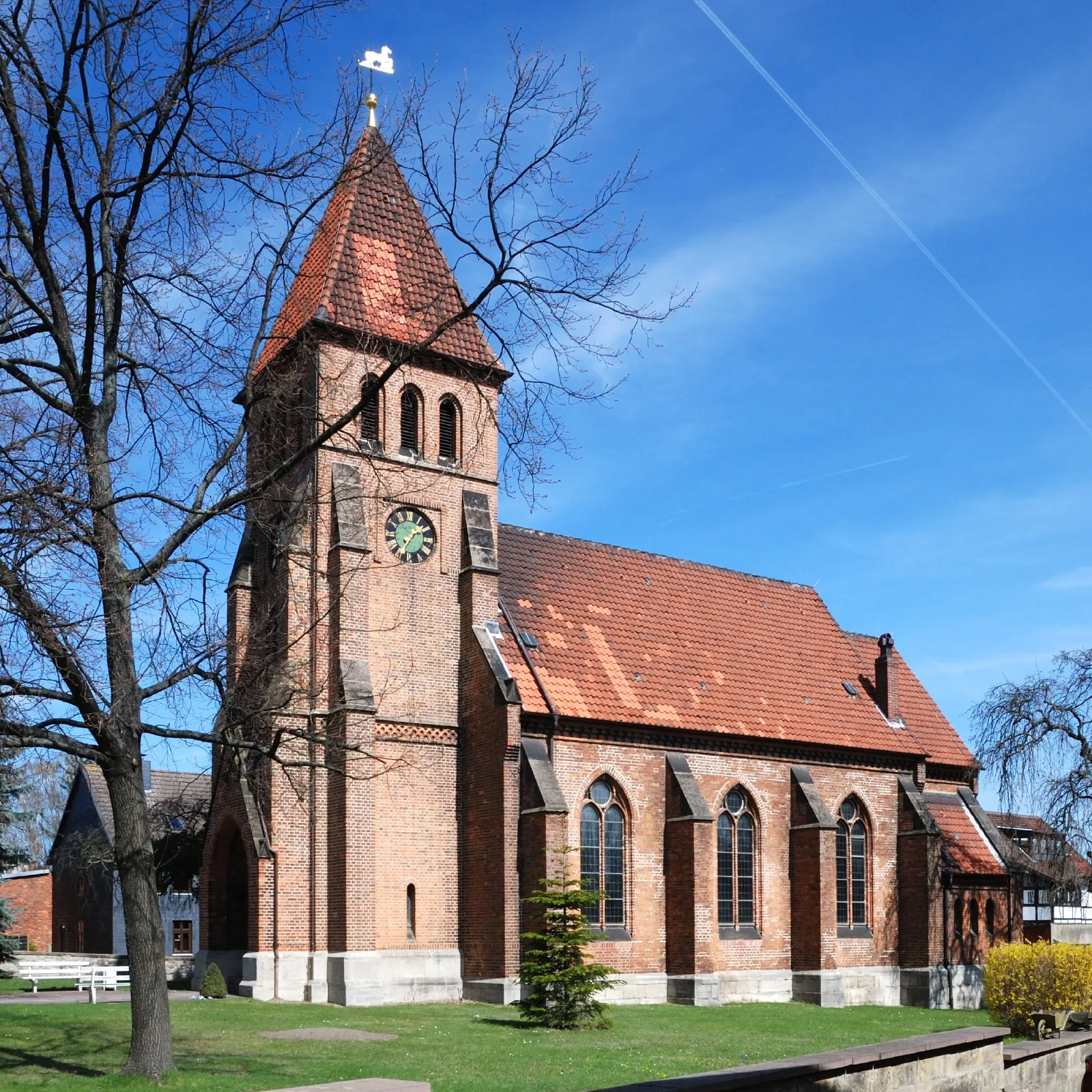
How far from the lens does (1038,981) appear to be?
63.9ft

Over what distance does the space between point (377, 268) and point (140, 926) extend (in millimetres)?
18202

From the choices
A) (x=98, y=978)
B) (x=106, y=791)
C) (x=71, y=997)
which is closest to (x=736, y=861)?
(x=98, y=978)

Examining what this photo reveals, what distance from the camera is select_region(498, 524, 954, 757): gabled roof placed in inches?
1190

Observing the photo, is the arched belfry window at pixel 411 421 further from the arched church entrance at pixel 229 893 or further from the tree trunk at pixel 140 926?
the tree trunk at pixel 140 926

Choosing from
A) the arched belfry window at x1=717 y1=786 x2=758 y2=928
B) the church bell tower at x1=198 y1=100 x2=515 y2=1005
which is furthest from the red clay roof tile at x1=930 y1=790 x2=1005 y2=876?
the church bell tower at x1=198 y1=100 x2=515 y2=1005

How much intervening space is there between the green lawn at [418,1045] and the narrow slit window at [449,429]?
12.0m

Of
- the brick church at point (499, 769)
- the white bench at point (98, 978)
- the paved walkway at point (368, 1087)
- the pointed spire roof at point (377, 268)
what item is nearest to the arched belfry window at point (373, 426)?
the brick church at point (499, 769)

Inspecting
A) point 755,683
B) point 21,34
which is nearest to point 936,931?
point 755,683

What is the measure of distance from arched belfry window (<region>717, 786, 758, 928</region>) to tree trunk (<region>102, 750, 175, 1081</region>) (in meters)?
18.3

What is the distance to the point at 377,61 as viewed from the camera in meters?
27.2

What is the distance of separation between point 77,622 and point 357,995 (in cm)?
1510

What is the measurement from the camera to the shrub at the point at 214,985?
2591 centimetres

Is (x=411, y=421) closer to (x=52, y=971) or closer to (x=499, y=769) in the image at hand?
(x=499, y=769)

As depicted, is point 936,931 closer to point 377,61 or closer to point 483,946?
point 483,946
